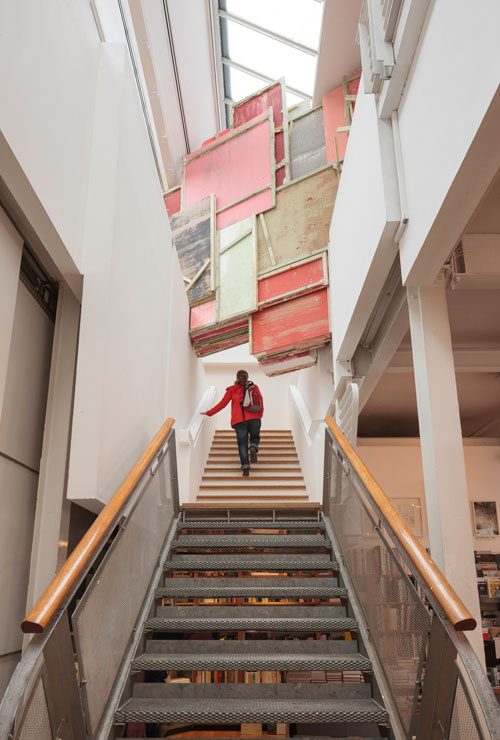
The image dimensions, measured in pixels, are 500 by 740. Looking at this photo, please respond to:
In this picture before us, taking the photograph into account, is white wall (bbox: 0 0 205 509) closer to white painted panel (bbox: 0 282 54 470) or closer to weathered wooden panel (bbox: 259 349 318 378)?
white painted panel (bbox: 0 282 54 470)

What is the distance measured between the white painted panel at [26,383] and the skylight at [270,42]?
6.63 m

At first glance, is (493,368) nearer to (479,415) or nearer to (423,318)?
(423,318)

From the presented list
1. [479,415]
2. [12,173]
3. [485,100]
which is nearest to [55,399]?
[12,173]

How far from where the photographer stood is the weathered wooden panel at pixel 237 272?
786 centimetres

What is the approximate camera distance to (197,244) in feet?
28.1

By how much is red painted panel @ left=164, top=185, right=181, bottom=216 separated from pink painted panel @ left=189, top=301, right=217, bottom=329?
1770mm

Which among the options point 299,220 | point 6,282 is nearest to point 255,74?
point 299,220

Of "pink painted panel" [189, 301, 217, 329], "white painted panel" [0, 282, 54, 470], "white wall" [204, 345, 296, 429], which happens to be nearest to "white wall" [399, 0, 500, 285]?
"white painted panel" [0, 282, 54, 470]

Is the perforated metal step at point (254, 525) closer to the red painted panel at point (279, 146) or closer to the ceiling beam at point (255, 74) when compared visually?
the red painted panel at point (279, 146)

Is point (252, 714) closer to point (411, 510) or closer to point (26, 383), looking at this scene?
point (26, 383)

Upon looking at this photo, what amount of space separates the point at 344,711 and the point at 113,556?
4.72 ft

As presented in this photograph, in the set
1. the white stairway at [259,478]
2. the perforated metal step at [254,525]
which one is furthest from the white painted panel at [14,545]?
the white stairway at [259,478]

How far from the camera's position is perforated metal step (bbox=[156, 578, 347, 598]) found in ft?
14.1

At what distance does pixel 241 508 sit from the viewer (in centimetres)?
621
